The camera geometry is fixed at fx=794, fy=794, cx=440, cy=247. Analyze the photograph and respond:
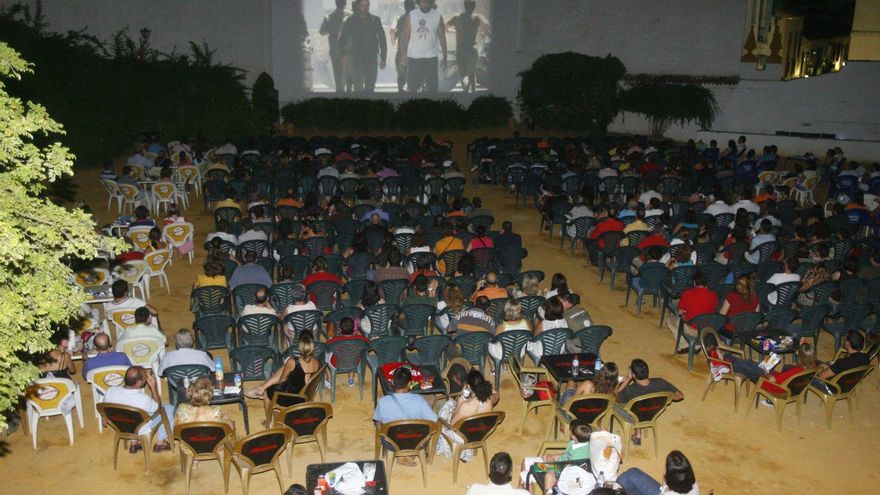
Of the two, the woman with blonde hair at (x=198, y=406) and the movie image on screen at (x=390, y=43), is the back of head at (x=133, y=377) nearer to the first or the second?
the woman with blonde hair at (x=198, y=406)

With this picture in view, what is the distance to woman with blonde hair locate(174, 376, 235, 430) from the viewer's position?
7379mm

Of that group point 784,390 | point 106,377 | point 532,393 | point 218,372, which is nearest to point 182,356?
point 218,372

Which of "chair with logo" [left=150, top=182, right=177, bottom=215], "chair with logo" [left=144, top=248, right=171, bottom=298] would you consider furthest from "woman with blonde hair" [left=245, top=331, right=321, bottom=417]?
"chair with logo" [left=150, top=182, right=177, bottom=215]

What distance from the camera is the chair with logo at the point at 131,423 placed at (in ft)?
24.7

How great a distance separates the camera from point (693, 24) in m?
28.4

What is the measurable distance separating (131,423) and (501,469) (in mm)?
3762

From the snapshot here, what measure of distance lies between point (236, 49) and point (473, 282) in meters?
20.5

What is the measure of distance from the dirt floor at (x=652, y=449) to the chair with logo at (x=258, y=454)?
10.3 inches

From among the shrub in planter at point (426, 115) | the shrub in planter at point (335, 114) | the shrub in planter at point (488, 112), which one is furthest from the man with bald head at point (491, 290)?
the shrub in planter at point (488, 112)

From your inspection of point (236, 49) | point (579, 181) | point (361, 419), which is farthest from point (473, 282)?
point (236, 49)

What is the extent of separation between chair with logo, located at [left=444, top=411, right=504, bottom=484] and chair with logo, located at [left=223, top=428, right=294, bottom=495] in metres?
1.55

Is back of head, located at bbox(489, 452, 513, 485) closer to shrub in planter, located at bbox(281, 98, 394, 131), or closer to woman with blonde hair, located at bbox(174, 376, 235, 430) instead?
woman with blonde hair, located at bbox(174, 376, 235, 430)

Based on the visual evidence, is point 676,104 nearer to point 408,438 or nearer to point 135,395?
point 408,438

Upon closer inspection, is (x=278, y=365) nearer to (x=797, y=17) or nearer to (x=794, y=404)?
(x=794, y=404)
